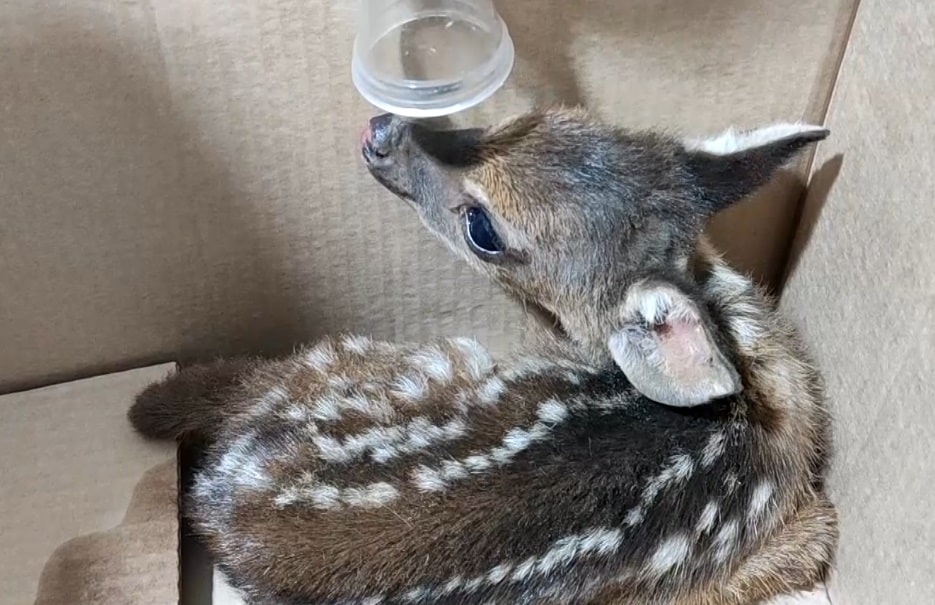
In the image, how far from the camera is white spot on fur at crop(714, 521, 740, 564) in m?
1.87

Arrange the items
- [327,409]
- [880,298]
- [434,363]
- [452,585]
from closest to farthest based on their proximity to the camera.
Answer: [452,585] → [880,298] → [327,409] → [434,363]

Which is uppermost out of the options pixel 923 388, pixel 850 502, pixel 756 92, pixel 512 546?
pixel 756 92

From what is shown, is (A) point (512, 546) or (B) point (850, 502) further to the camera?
(B) point (850, 502)

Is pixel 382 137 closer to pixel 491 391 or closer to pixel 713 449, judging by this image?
pixel 491 391

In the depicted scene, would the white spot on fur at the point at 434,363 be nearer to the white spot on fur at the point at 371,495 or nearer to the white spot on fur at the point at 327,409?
the white spot on fur at the point at 327,409

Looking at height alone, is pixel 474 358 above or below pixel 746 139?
below

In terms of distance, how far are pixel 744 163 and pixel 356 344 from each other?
748 millimetres

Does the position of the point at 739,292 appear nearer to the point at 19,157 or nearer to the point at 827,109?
the point at 827,109

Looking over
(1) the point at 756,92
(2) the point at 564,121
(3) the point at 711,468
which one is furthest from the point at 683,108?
(3) the point at 711,468

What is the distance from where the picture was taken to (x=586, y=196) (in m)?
1.84

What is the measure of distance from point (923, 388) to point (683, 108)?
0.63m

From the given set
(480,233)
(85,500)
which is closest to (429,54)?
(480,233)

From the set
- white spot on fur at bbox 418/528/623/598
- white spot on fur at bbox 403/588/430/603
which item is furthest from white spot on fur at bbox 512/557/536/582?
white spot on fur at bbox 403/588/430/603

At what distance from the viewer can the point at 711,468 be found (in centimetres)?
183
